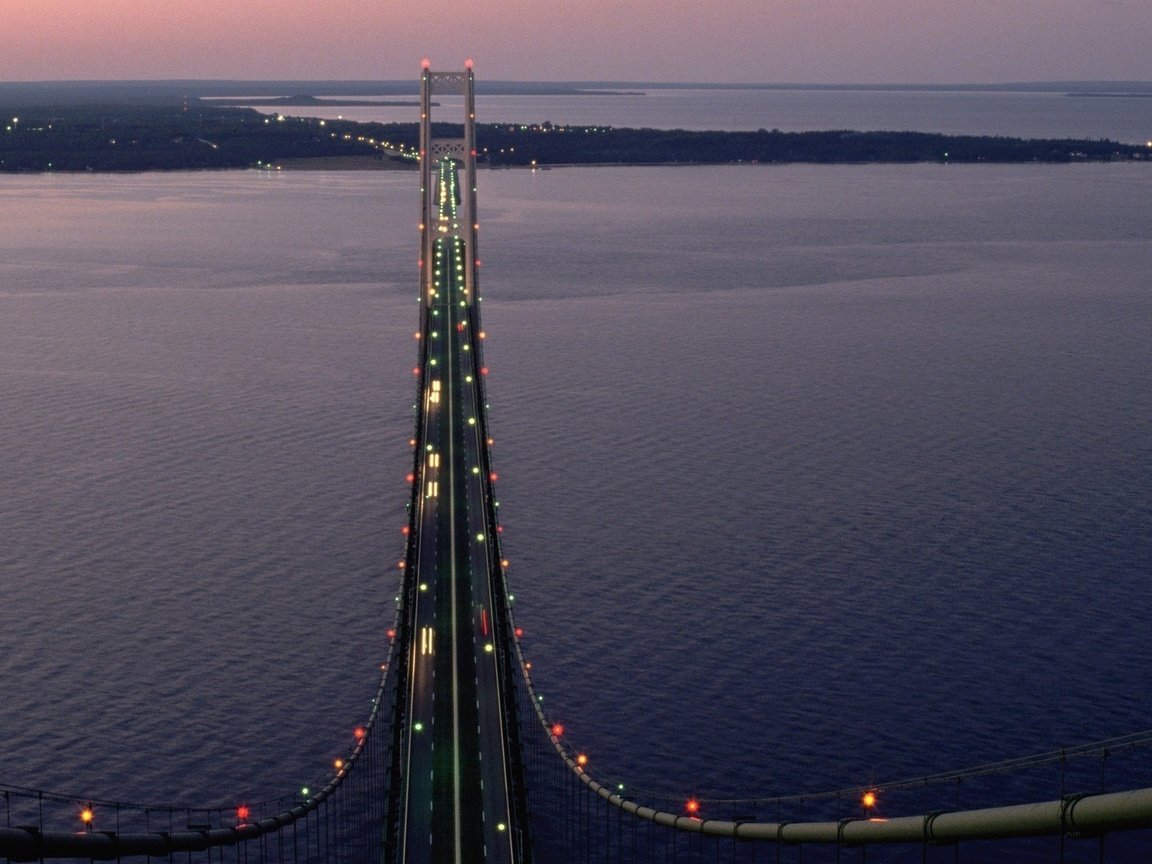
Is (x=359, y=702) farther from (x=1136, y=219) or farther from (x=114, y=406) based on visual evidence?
(x=1136, y=219)

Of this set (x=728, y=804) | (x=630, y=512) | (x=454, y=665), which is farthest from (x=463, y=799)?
(x=630, y=512)

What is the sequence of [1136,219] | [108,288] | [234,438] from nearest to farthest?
[234,438]
[108,288]
[1136,219]

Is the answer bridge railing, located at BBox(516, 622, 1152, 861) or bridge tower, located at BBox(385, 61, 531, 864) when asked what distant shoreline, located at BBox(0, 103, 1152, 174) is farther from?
bridge railing, located at BBox(516, 622, 1152, 861)

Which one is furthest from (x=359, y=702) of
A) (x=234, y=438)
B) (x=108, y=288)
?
(x=108, y=288)

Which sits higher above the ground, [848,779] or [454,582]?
[454,582]

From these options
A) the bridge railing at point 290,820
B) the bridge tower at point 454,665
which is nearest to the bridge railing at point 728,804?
the bridge tower at point 454,665

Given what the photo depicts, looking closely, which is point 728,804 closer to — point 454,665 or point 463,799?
point 454,665
